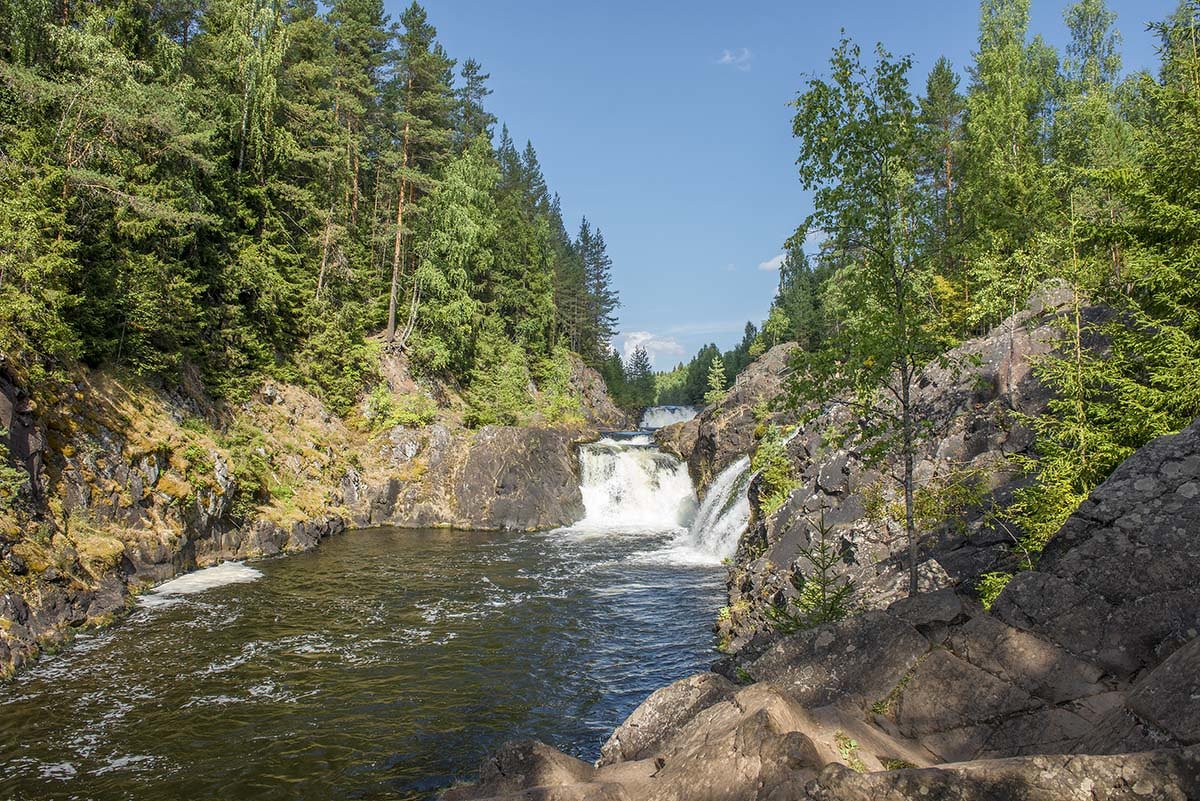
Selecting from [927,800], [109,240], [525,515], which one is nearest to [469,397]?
[525,515]

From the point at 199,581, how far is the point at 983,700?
1964cm

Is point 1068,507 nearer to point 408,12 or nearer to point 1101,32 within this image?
point 408,12

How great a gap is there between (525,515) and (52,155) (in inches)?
817

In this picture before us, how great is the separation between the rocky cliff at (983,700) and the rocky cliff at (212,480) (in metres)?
13.1

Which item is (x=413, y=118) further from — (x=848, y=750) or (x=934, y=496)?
(x=848, y=750)

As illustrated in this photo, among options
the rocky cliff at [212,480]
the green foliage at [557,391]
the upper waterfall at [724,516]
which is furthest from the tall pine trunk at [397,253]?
the upper waterfall at [724,516]

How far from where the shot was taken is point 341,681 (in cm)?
1215

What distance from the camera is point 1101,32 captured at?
40.9 m

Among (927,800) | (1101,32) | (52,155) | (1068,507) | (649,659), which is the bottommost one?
(649,659)

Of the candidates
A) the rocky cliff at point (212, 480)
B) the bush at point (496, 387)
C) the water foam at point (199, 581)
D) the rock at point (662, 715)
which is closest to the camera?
the rock at point (662, 715)

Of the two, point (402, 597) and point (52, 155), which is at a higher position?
point (52, 155)

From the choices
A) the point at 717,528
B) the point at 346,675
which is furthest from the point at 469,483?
the point at 346,675

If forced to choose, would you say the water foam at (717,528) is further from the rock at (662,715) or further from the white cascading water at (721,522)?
the rock at (662,715)

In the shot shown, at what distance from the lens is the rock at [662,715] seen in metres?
7.06
